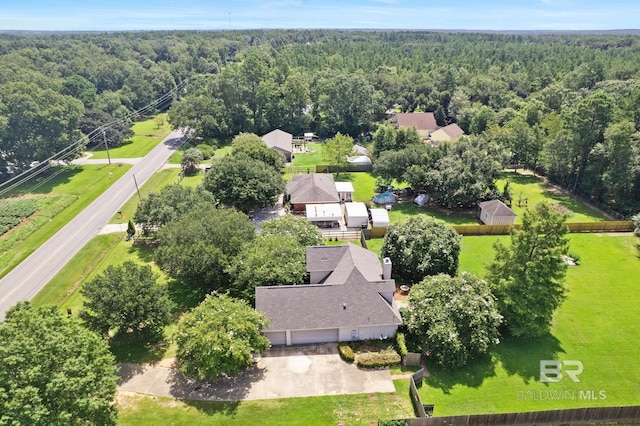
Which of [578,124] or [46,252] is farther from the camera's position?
[578,124]

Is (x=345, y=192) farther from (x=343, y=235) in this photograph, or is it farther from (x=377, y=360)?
(x=377, y=360)

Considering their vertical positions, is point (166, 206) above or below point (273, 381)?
above

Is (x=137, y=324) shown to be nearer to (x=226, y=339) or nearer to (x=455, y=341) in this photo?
(x=226, y=339)

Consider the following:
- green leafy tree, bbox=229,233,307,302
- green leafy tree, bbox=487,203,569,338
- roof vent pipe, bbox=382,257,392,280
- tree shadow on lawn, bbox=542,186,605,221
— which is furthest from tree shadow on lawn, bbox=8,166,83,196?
tree shadow on lawn, bbox=542,186,605,221

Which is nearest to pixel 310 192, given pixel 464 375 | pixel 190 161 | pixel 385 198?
pixel 385 198

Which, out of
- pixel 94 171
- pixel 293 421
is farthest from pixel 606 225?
pixel 94 171

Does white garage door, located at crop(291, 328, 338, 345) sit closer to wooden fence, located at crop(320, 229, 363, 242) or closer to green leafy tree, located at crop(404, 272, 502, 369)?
green leafy tree, located at crop(404, 272, 502, 369)
